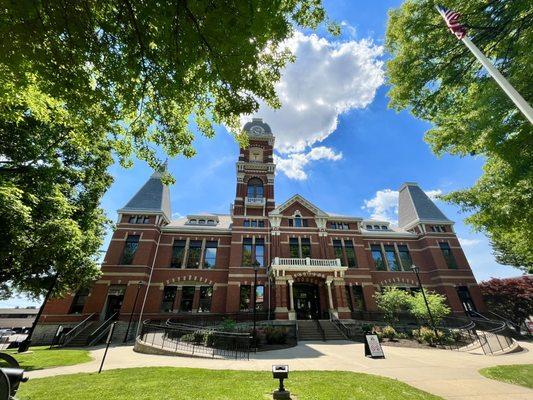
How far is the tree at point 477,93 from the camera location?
20.4 ft

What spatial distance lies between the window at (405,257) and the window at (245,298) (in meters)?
17.2

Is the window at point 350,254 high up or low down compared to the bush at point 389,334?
up

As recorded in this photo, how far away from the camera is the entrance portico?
22062 millimetres

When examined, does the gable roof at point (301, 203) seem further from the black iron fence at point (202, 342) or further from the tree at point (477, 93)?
the tree at point (477, 93)

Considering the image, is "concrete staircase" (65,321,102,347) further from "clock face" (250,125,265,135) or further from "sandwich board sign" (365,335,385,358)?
"clock face" (250,125,265,135)

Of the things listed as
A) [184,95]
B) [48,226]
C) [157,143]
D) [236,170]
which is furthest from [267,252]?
[184,95]

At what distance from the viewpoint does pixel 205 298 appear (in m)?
23.9

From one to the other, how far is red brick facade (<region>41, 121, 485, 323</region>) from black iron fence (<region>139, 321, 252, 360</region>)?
7.11 meters

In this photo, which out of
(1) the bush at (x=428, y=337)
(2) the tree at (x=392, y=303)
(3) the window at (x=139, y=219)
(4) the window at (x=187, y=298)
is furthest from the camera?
(3) the window at (x=139, y=219)

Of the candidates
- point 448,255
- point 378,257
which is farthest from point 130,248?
point 448,255

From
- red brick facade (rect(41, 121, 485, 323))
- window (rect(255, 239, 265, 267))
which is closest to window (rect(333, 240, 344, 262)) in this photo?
red brick facade (rect(41, 121, 485, 323))

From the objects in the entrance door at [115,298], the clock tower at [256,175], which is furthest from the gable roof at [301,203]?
the entrance door at [115,298]

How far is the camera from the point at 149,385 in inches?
263

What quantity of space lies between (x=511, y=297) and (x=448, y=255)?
6.78 m
